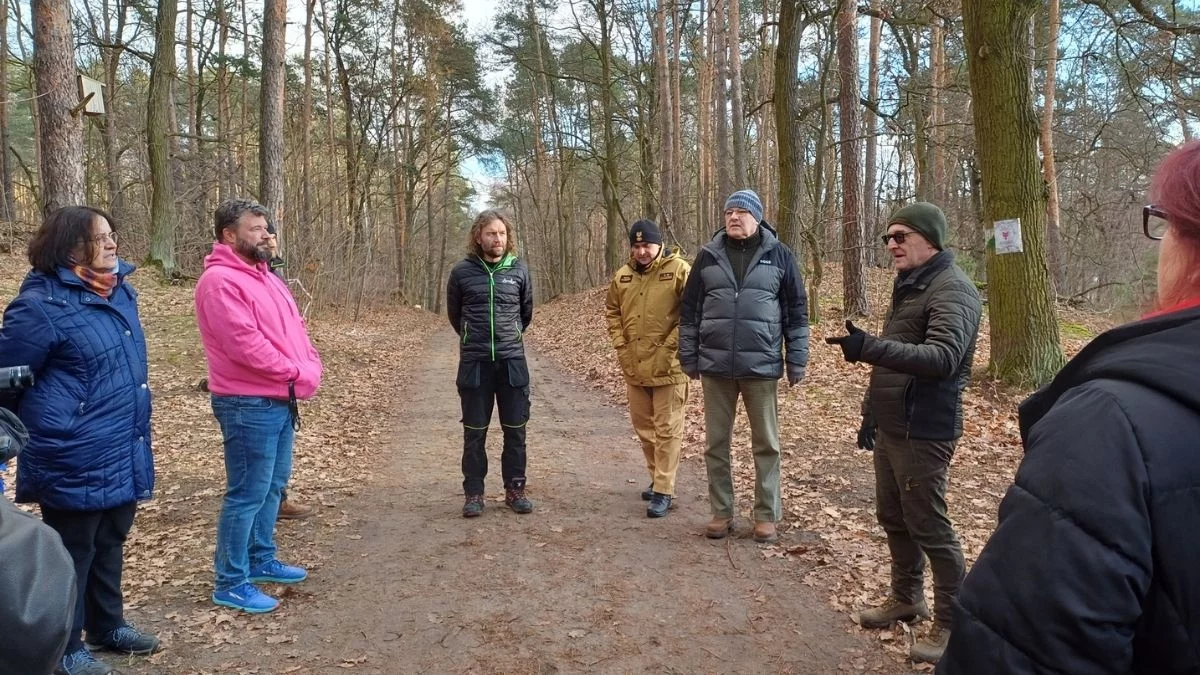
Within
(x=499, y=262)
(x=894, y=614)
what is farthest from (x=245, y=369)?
(x=894, y=614)

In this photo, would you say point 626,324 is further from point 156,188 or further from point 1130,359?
point 156,188

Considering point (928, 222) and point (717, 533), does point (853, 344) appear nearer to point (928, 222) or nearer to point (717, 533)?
point (928, 222)

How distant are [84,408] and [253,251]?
1.06m

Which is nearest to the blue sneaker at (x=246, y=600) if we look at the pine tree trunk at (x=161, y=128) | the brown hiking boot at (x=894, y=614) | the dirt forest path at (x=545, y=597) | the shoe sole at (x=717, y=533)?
the dirt forest path at (x=545, y=597)

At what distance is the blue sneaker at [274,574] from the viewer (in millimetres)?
4066

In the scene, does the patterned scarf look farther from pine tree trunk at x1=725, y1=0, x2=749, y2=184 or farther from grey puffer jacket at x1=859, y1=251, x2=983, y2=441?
pine tree trunk at x1=725, y1=0, x2=749, y2=184

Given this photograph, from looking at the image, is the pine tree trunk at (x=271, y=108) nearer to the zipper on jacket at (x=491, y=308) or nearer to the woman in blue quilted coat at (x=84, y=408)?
the zipper on jacket at (x=491, y=308)

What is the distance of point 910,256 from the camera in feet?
10.8

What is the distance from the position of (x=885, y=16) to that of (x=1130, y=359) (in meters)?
10.4

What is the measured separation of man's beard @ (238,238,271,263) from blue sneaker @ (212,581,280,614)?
1.75m

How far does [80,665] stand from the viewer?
9.78 ft

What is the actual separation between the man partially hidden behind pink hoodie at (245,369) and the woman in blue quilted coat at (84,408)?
1.18ft

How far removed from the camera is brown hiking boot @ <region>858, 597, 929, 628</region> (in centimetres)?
351

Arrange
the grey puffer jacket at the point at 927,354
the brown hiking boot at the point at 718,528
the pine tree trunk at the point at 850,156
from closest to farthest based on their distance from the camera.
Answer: the grey puffer jacket at the point at 927,354
the brown hiking boot at the point at 718,528
the pine tree trunk at the point at 850,156
